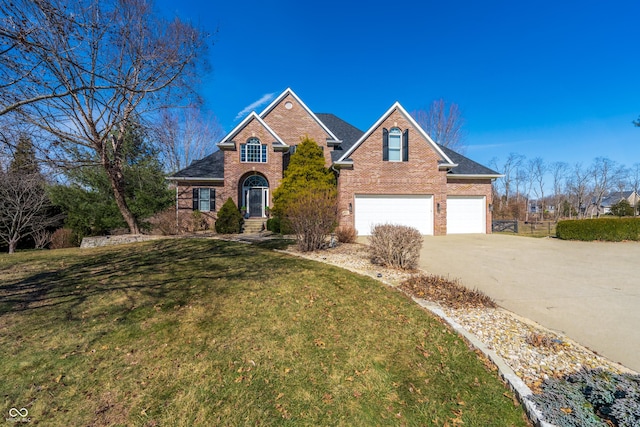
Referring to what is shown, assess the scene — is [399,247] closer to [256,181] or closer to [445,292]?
[445,292]

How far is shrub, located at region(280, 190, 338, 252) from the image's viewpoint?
8.62 meters

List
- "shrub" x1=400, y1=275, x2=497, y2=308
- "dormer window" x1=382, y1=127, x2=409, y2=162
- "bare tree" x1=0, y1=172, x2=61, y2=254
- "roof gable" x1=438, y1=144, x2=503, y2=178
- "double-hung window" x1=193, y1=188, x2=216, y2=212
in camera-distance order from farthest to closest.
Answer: "double-hung window" x1=193, y1=188, x2=216, y2=212 → "roof gable" x1=438, y1=144, x2=503, y2=178 → "dormer window" x1=382, y1=127, x2=409, y2=162 → "bare tree" x1=0, y1=172, x2=61, y2=254 → "shrub" x1=400, y1=275, x2=497, y2=308

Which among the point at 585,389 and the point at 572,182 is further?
the point at 572,182

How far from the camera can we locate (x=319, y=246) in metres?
9.11

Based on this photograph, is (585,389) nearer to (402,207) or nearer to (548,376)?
(548,376)

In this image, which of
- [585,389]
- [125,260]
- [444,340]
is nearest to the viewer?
[585,389]

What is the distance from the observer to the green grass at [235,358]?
2.42 metres

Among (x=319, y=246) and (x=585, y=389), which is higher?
(x=319, y=246)

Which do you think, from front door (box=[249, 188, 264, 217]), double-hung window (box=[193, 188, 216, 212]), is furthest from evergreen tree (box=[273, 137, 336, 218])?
double-hung window (box=[193, 188, 216, 212])

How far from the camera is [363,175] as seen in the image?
14797 millimetres

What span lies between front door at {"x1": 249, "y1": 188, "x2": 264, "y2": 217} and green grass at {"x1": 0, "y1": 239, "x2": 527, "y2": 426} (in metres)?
12.4

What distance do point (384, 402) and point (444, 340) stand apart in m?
1.44

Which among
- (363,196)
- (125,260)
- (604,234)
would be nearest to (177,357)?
(125,260)

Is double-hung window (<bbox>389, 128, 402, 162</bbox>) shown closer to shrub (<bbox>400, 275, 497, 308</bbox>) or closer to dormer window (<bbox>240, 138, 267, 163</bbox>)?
dormer window (<bbox>240, 138, 267, 163</bbox>)
